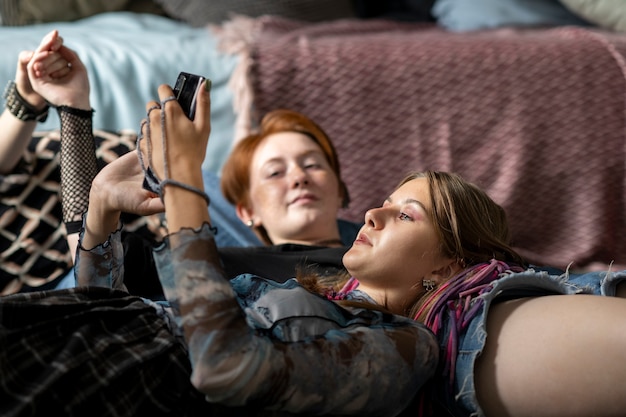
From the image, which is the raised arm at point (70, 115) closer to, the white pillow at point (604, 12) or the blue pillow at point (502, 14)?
the blue pillow at point (502, 14)

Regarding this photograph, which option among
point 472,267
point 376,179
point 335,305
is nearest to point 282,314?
point 335,305

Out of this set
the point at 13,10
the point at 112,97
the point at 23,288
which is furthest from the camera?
the point at 13,10

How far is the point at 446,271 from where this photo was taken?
1.20m

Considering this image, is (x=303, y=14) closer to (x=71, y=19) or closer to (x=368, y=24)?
(x=368, y=24)

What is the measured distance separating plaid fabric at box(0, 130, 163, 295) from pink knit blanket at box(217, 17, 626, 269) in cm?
54

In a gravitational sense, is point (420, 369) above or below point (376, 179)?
above

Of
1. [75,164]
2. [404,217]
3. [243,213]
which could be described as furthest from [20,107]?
[404,217]

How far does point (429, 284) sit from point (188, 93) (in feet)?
1.51

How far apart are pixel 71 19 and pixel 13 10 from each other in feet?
0.61

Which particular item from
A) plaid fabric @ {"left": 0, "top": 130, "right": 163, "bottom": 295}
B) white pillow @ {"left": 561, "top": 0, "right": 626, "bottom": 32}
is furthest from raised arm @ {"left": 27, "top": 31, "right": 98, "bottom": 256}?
white pillow @ {"left": 561, "top": 0, "right": 626, "bottom": 32}

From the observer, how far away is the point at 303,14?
2.59 meters

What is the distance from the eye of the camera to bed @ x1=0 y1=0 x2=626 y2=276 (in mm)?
2168

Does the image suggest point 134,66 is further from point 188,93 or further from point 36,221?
point 188,93

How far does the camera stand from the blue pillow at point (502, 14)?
2.56m
